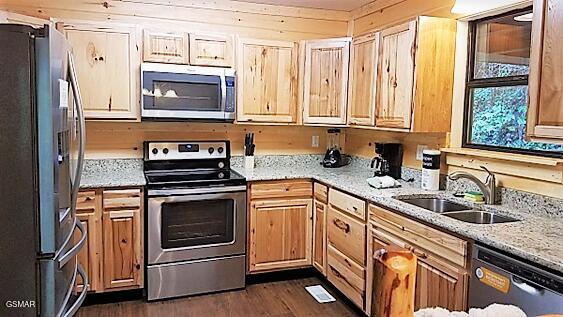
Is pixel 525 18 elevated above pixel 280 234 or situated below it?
above

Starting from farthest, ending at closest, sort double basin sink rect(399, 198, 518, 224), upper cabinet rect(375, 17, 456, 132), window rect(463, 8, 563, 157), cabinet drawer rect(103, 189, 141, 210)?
1. cabinet drawer rect(103, 189, 141, 210)
2. upper cabinet rect(375, 17, 456, 132)
3. window rect(463, 8, 563, 157)
4. double basin sink rect(399, 198, 518, 224)

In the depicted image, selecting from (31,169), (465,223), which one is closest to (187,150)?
(31,169)

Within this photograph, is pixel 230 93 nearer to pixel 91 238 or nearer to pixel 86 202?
pixel 86 202

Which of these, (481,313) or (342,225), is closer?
(481,313)

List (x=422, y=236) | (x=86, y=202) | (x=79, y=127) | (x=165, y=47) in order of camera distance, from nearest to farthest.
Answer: (x=79, y=127)
(x=422, y=236)
(x=86, y=202)
(x=165, y=47)

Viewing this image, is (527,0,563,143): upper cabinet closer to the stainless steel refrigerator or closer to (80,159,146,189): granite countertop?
the stainless steel refrigerator

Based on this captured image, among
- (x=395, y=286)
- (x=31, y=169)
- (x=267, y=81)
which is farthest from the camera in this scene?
(x=267, y=81)

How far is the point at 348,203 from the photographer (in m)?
3.13

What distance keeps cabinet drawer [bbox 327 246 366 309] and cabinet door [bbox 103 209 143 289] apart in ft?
4.65

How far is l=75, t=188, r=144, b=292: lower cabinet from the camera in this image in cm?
310

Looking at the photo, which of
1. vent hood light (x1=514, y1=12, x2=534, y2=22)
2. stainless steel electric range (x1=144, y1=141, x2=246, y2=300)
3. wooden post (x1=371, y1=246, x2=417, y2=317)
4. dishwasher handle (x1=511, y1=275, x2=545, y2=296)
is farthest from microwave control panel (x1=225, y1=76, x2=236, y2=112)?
wooden post (x1=371, y1=246, x2=417, y2=317)

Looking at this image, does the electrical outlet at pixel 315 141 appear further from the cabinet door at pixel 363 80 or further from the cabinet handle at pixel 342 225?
the cabinet handle at pixel 342 225

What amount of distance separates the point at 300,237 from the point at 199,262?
85cm

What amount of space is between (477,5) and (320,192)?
1.71 metres
